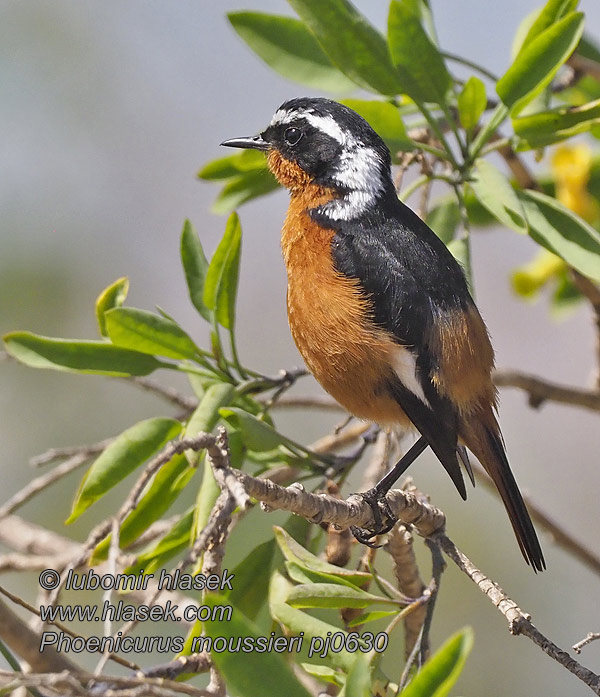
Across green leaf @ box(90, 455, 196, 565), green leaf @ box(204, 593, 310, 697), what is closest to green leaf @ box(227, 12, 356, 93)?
green leaf @ box(90, 455, 196, 565)

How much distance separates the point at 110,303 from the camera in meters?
2.24

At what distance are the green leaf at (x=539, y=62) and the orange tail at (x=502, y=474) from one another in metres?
0.82

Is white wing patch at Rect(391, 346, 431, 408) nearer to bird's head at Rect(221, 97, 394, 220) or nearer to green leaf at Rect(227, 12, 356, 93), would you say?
bird's head at Rect(221, 97, 394, 220)

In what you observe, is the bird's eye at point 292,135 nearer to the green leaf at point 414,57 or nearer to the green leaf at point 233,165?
the green leaf at point 233,165

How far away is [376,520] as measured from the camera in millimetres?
2094

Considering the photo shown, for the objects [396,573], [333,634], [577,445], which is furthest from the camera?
[577,445]

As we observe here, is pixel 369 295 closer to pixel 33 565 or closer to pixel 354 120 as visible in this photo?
pixel 354 120

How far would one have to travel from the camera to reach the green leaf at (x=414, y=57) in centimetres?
229

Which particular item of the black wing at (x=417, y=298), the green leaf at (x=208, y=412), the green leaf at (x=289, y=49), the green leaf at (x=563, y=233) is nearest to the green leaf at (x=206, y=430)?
the green leaf at (x=208, y=412)

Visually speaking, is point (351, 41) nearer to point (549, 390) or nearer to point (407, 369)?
point (407, 369)

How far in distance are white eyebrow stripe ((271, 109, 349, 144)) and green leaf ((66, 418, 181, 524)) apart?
106 cm

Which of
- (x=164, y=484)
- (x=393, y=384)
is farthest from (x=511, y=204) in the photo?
(x=164, y=484)

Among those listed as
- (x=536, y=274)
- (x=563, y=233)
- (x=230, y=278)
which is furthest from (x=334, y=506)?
(x=536, y=274)

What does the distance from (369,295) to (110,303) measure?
0.65 metres
